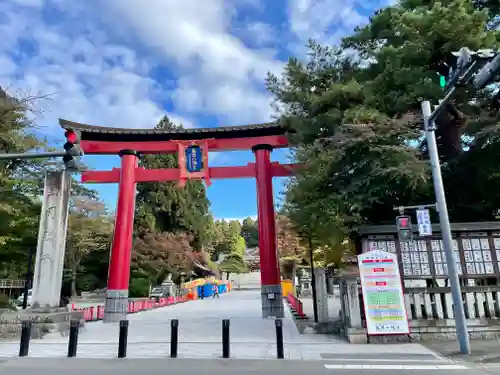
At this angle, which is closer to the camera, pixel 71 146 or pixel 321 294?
pixel 71 146

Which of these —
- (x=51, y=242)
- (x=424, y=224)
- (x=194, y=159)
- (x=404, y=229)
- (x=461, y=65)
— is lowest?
(x=404, y=229)

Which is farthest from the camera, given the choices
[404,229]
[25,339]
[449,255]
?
[404,229]

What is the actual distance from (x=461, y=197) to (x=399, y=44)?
17.2 ft

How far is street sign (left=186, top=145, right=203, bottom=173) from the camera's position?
17.8 meters

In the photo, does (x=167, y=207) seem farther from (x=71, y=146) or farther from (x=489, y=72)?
(x=489, y=72)

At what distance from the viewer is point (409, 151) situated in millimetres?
10094

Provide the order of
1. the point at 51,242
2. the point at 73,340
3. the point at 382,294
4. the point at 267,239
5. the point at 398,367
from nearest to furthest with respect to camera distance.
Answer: the point at 398,367 < the point at 73,340 < the point at 382,294 < the point at 51,242 < the point at 267,239

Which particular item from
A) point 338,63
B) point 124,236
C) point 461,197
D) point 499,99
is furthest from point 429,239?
point 124,236

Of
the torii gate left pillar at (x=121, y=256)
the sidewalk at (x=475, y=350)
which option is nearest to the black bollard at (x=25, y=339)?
the torii gate left pillar at (x=121, y=256)

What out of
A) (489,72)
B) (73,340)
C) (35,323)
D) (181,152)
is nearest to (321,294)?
(73,340)

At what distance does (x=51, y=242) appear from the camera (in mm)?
13945

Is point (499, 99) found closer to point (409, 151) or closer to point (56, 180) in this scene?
point (409, 151)

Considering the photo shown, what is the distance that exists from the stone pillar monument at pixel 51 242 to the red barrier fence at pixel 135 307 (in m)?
4.33

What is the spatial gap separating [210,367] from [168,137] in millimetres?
13035
